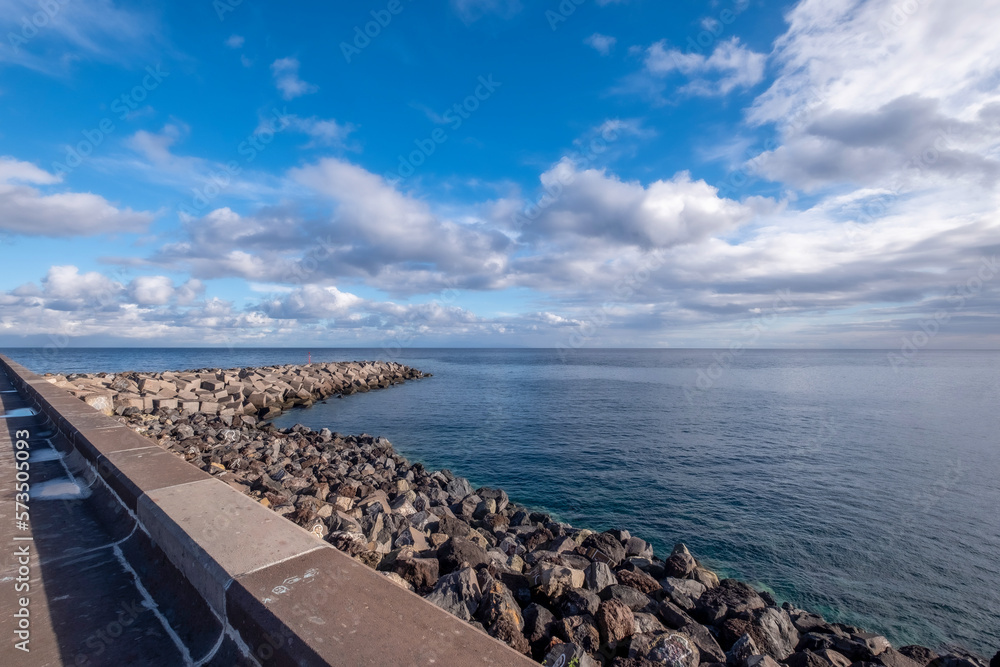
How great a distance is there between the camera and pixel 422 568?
16.0ft

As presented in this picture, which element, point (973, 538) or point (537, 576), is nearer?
point (537, 576)

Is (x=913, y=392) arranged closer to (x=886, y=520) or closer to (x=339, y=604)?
(x=886, y=520)

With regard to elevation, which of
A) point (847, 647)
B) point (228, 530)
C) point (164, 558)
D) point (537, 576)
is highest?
point (228, 530)

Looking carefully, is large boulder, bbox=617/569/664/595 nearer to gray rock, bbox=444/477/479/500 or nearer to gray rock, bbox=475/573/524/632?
gray rock, bbox=475/573/524/632

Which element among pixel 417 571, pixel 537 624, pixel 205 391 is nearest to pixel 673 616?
pixel 537 624

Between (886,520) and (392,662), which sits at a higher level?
(392,662)

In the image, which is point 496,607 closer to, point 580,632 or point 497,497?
point 580,632

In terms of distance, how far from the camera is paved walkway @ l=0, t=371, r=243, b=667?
232 centimetres

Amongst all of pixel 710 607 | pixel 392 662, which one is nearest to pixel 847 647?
pixel 710 607

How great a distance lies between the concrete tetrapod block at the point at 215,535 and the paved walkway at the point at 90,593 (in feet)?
0.39

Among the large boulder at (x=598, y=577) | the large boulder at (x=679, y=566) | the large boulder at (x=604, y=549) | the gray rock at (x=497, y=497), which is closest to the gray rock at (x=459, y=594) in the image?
the large boulder at (x=598, y=577)

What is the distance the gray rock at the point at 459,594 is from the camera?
4.14m

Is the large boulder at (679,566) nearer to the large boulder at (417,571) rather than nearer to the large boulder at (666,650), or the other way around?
the large boulder at (666,650)

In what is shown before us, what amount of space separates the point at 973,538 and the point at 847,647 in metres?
7.86
